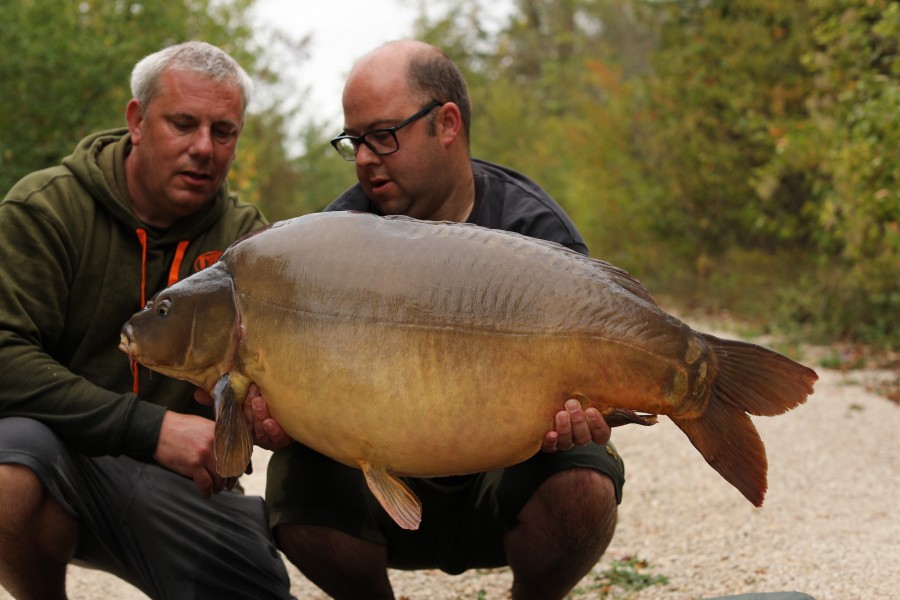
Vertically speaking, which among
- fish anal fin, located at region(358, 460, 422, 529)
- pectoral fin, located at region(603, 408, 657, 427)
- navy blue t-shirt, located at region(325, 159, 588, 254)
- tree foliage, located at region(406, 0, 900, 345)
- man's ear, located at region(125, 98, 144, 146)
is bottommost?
tree foliage, located at region(406, 0, 900, 345)

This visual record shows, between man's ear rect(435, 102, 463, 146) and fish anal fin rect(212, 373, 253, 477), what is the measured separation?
967 mm

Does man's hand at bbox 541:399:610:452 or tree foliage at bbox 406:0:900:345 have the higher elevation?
man's hand at bbox 541:399:610:452

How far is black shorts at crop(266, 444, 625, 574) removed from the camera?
2654 mm

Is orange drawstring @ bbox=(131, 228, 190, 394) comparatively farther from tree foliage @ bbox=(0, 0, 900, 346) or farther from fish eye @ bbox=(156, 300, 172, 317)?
tree foliage @ bbox=(0, 0, 900, 346)

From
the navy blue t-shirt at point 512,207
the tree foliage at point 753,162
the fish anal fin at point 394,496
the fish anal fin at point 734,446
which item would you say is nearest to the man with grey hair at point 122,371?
the navy blue t-shirt at point 512,207

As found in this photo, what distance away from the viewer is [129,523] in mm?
2854

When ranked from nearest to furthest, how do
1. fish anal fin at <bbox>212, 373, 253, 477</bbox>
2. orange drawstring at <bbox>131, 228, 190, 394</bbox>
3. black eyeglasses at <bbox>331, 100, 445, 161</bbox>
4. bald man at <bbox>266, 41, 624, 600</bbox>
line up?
fish anal fin at <bbox>212, 373, 253, 477</bbox>
bald man at <bbox>266, 41, 624, 600</bbox>
black eyeglasses at <bbox>331, 100, 445, 161</bbox>
orange drawstring at <bbox>131, 228, 190, 394</bbox>

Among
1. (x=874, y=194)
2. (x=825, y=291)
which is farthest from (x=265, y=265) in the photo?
(x=825, y=291)

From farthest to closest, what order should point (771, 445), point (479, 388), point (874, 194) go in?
1. point (874, 194)
2. point (771, 445)
3. point (479, 388)

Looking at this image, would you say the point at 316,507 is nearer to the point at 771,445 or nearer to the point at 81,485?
the point at 81,485

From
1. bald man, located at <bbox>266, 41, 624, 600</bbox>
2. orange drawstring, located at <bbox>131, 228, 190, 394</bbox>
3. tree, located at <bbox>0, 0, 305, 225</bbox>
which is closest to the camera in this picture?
bald man, located at <bbox>266, 41, 624, 600</bbox>

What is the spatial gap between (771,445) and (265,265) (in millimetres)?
4301

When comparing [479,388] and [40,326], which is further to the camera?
[40,326]

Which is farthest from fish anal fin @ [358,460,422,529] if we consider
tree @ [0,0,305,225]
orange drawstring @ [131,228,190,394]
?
tree @ [0,0,305,225]
